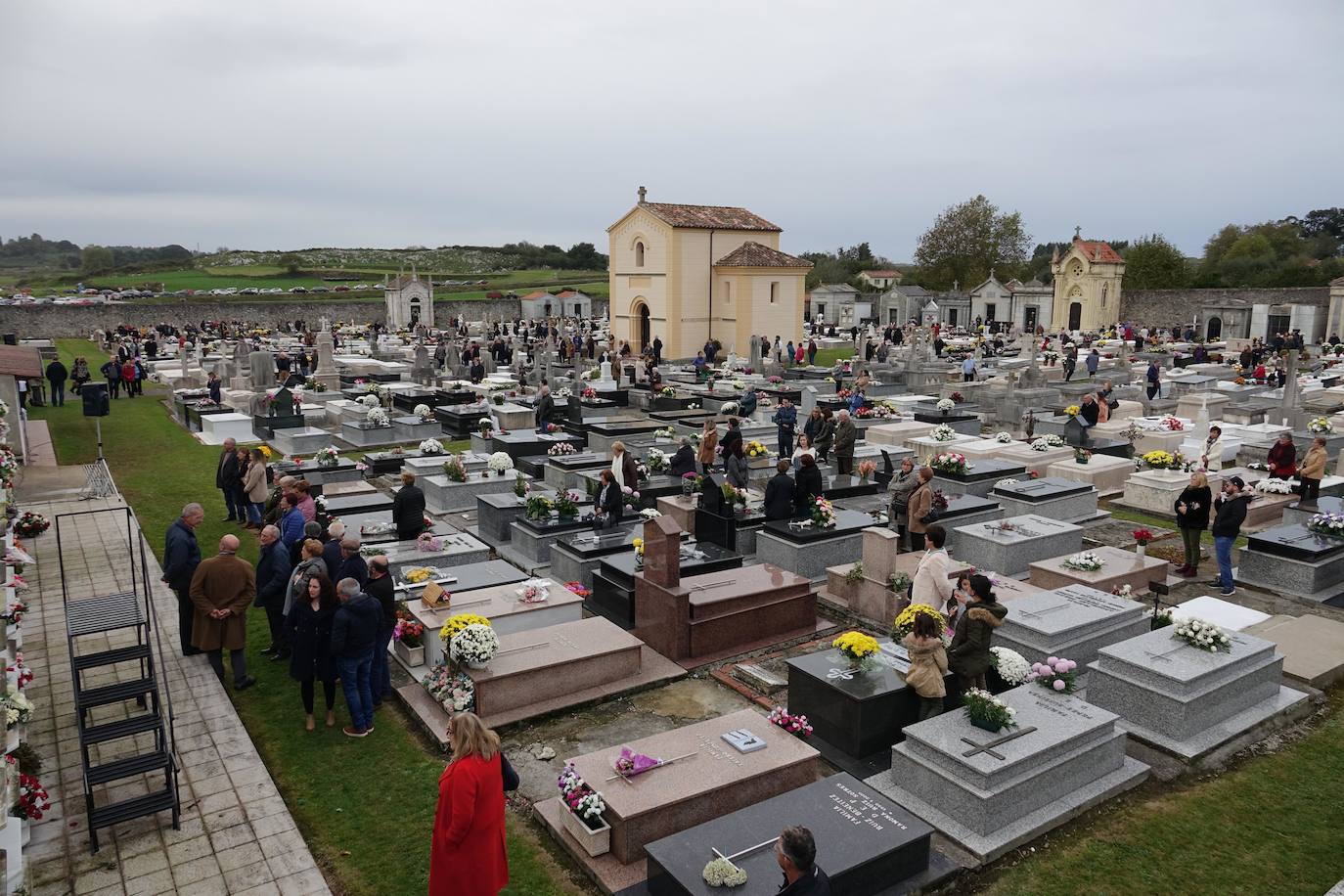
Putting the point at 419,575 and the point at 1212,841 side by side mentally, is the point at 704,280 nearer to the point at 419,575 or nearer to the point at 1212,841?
the point at 419,575

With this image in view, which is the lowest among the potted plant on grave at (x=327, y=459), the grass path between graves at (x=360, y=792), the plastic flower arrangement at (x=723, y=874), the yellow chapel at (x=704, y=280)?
the grass path between graves at (x=360, y=792)

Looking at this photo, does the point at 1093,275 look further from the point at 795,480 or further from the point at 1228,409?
the point at 795,480

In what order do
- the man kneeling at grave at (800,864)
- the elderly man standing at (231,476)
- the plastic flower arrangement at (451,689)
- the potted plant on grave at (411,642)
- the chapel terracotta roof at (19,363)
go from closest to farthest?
1. the man kneeling at grave at (800,864)
2. the plastic flower arrangement at (451,689)
3. the potted plant on grave at (411,642)
4. the elderly man standing at (231,476)
5. the chapel terracotta roof at (19,363)

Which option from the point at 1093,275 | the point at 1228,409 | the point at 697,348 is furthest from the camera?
the point at 1093,275

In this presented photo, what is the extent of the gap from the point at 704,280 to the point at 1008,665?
133 feet

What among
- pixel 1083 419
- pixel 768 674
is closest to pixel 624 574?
pixel 768 674

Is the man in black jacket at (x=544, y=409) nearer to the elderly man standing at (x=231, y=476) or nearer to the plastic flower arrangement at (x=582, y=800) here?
the elderly man standing at (x=231, y=476)

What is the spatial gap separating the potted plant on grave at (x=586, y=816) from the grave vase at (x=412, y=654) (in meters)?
3.63

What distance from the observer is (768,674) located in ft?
A: 33.0

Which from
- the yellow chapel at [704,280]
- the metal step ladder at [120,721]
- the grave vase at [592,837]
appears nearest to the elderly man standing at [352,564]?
the metal step ladder at [120,721]

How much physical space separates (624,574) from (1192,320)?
61.8m

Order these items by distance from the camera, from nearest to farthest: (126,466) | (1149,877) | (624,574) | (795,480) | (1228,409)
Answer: (1149,877)
(624,574)
(795,480)
(126,466)
(1228,409)

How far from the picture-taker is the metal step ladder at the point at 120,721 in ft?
23.3

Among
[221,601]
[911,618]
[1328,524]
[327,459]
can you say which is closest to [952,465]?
[1328,524]
